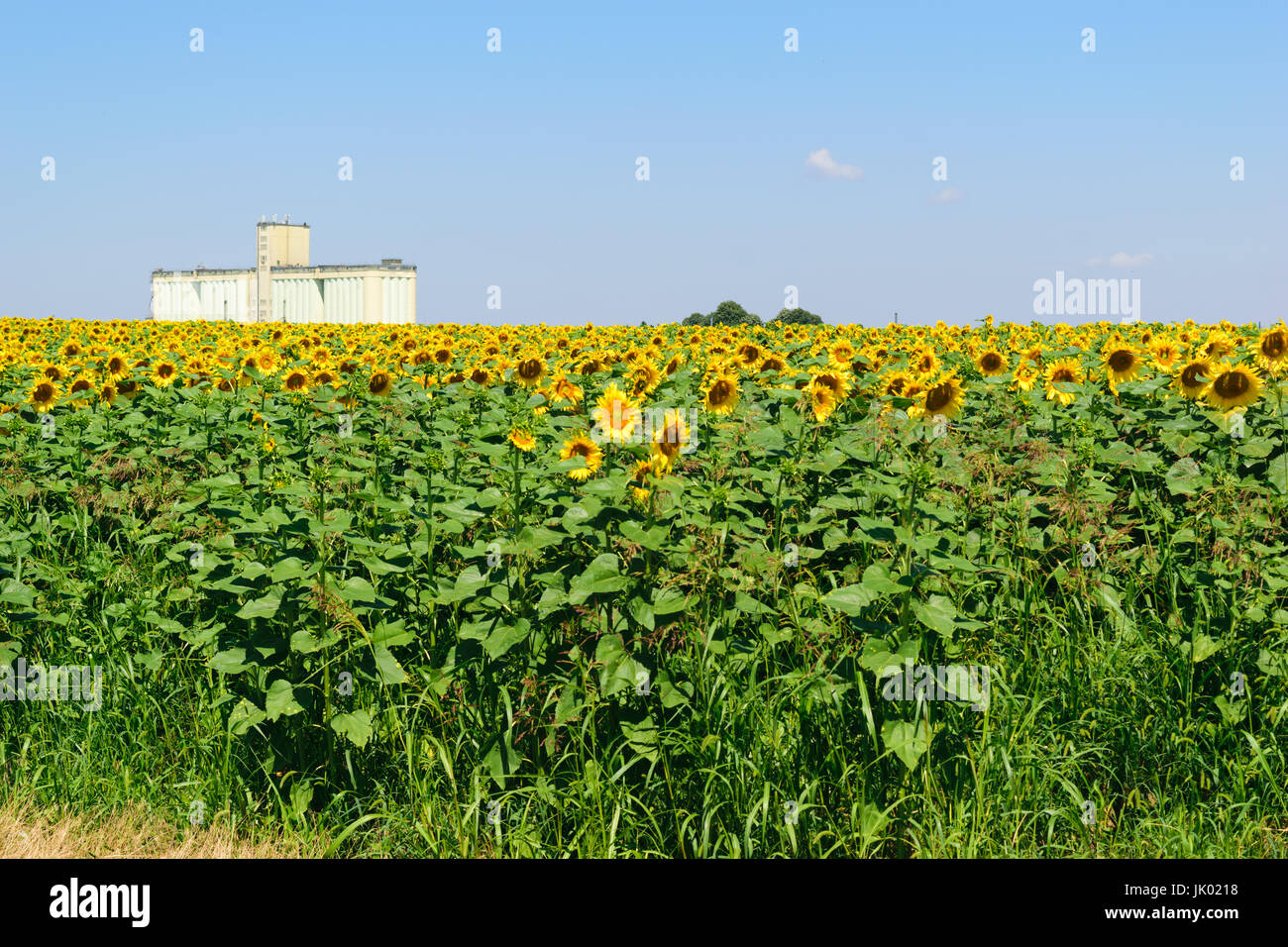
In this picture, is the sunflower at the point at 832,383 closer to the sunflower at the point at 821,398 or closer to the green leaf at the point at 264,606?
the sunflower at the point at 821,398

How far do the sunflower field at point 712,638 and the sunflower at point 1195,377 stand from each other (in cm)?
2

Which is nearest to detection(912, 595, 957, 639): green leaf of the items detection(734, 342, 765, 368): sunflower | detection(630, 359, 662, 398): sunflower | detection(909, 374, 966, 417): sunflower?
detection(909, 374, 966, 417): sunflower

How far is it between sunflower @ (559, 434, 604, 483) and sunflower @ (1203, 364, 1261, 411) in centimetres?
384

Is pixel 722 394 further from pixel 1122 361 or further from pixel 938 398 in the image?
pixel 1122 361

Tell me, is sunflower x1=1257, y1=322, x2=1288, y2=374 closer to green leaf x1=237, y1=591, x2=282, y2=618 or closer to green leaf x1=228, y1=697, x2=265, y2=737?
green leaf x1=237, y1=591, x2=282, y2=618

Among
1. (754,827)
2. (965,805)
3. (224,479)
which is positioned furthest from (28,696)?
(965,805)

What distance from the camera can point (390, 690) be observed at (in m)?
4.95

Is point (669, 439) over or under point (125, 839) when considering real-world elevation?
over

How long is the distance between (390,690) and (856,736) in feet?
6.85

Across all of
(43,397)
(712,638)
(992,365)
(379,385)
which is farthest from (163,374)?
(712,638)

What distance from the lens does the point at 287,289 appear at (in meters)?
78.1

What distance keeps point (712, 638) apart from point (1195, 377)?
12.7 ft
